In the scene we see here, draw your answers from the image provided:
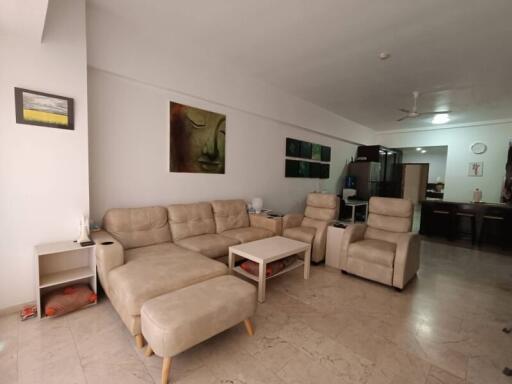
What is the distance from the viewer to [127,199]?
9.38ft

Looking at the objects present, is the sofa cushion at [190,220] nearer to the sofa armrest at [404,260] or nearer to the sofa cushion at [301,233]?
the sofa cushion at [301,233]

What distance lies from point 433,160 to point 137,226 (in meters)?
10.1

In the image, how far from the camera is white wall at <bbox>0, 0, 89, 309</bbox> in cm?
198

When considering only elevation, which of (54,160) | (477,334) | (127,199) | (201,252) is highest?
(54,160)

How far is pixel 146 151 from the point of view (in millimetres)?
2967

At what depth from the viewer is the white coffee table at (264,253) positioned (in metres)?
2.40

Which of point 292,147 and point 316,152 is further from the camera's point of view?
point 316,152

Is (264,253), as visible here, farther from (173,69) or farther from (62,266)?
(173,69)

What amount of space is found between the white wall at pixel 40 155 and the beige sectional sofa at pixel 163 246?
16.5 inches

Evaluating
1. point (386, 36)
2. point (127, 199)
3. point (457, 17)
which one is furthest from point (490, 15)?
point (127, 199)

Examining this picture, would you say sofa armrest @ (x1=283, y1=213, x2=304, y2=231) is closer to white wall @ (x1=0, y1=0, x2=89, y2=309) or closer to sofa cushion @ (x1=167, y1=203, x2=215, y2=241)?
sofa cushion @ (x1=167, y1=203, x2=215, y2=241)

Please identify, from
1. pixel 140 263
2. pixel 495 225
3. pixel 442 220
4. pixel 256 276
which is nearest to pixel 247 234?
pixel 256 276

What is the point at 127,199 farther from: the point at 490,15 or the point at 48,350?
the point at 490,15

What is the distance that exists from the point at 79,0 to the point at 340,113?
518 centimetres
